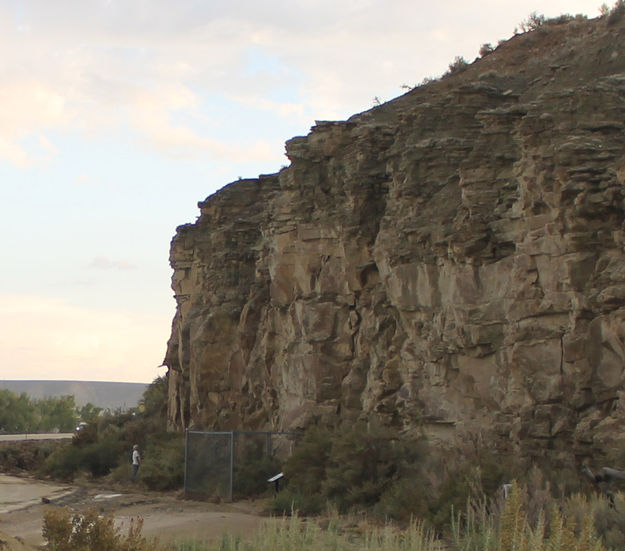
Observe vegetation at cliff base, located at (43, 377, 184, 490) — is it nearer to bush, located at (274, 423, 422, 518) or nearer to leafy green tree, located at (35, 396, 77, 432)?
bush, located at (274, 423, 422, 518)

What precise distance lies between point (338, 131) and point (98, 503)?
13.0m

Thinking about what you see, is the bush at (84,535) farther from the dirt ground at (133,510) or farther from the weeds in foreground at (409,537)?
the dirt ground at (133,510)

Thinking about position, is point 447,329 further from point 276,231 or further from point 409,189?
point 276,231

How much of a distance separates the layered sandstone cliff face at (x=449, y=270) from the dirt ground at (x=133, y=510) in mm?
4091

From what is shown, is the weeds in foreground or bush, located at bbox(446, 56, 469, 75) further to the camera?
bush, located at bbox(446, 56, 469, 75)

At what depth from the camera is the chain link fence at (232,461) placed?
28156 mm

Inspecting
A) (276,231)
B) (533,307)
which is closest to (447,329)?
(533,307)

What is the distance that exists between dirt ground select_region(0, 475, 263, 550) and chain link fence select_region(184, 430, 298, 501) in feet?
2.54

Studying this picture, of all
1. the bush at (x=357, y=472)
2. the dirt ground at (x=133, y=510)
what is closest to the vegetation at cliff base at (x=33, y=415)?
the dirt ground at (x=133, y=510)

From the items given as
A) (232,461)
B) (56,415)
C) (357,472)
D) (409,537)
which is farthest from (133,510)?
(56,415)

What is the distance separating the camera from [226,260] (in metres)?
36.7

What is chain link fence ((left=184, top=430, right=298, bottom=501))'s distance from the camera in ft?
92.4

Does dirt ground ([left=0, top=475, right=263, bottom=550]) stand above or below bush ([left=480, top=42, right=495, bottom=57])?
below

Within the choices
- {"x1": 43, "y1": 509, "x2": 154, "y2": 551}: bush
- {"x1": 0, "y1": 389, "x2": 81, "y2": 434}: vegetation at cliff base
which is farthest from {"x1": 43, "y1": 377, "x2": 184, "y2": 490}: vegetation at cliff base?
{"x1": 0, "y1": 389, "x2": 81, "y2": 434}: vegetation at cliff base
